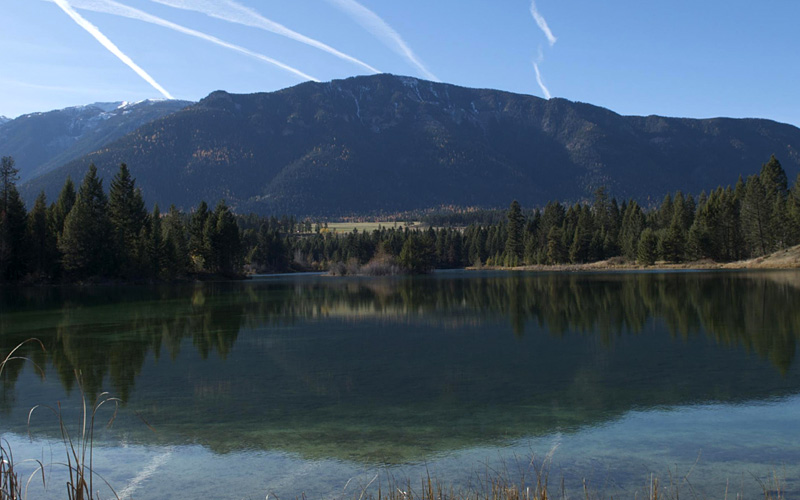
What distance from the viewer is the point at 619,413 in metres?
10.2

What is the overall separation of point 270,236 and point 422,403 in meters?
135

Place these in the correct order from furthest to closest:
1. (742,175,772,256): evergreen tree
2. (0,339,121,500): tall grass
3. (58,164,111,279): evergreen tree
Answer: (742,175,772,256): evergreen tree < (58,164,111,279): evergreen tree < (0,339,121,500): tall grass

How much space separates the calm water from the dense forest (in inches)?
1935

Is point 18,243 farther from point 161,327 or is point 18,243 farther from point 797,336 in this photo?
point 797,336

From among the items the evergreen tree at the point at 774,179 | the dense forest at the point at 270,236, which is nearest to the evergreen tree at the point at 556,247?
the dense forest at the point at 270,236

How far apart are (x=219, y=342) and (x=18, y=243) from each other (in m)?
56.9

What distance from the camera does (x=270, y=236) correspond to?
14250 centimetres

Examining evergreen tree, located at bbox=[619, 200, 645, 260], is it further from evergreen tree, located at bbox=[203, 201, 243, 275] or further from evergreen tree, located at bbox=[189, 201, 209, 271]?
evergreen tree, located at bbox=[189, 201, 209, 271]

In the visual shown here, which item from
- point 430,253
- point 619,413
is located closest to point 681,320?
point 619,413

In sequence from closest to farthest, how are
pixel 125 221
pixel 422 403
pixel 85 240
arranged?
pixel 422 403 < pixel 85 240 < pixel 125 221

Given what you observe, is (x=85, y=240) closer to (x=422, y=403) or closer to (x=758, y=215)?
(x=422, y=403)

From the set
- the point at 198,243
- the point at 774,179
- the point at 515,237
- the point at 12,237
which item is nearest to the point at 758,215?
the point at 774,179

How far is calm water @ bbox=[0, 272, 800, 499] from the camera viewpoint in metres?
7.66

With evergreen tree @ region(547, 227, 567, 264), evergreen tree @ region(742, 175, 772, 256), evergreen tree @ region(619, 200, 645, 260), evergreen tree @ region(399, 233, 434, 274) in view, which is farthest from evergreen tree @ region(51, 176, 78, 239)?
evergreen tree @ region(742, 175, 772, 256)
